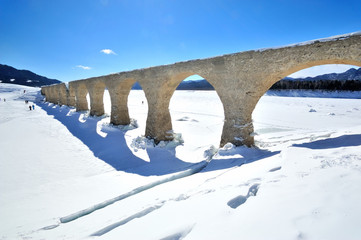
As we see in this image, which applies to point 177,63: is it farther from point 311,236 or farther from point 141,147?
→ point 311,236

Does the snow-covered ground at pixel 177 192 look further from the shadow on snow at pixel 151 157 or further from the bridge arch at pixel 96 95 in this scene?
the bridge arch at pixel 96 95

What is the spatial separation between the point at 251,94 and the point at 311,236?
4696 mm

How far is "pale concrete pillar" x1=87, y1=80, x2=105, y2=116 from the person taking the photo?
520 inches

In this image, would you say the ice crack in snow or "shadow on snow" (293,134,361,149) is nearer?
the ice crack in snow

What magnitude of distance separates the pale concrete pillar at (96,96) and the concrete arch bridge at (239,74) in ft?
13.1

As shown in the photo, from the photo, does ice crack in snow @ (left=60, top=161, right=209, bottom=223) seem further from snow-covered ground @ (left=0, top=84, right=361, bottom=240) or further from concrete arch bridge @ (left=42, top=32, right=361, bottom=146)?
concrete arch bridge @ (left=42, top=32, right=361, bottom=146)

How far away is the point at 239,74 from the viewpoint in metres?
5.84

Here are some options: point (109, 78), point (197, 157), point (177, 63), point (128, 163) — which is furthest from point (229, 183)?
point (109, 78)

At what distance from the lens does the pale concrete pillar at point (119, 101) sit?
10.7 m

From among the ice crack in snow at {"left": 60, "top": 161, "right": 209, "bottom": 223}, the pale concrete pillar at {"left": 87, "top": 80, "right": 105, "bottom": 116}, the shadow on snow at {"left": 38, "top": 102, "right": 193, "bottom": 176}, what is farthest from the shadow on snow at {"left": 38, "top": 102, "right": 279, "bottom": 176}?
the pale concrete pillar at {"left": 87, "top": 80, "right": 105, "bottom": 116}

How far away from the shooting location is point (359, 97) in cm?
2547

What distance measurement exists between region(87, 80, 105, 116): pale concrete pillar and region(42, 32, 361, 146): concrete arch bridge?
399 cm

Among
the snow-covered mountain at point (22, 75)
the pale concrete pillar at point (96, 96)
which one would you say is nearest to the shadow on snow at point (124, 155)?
the pale concrete pillar at point (96, 96)

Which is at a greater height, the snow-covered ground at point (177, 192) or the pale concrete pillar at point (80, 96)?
the pale concrete pillar at point (80, 96)
